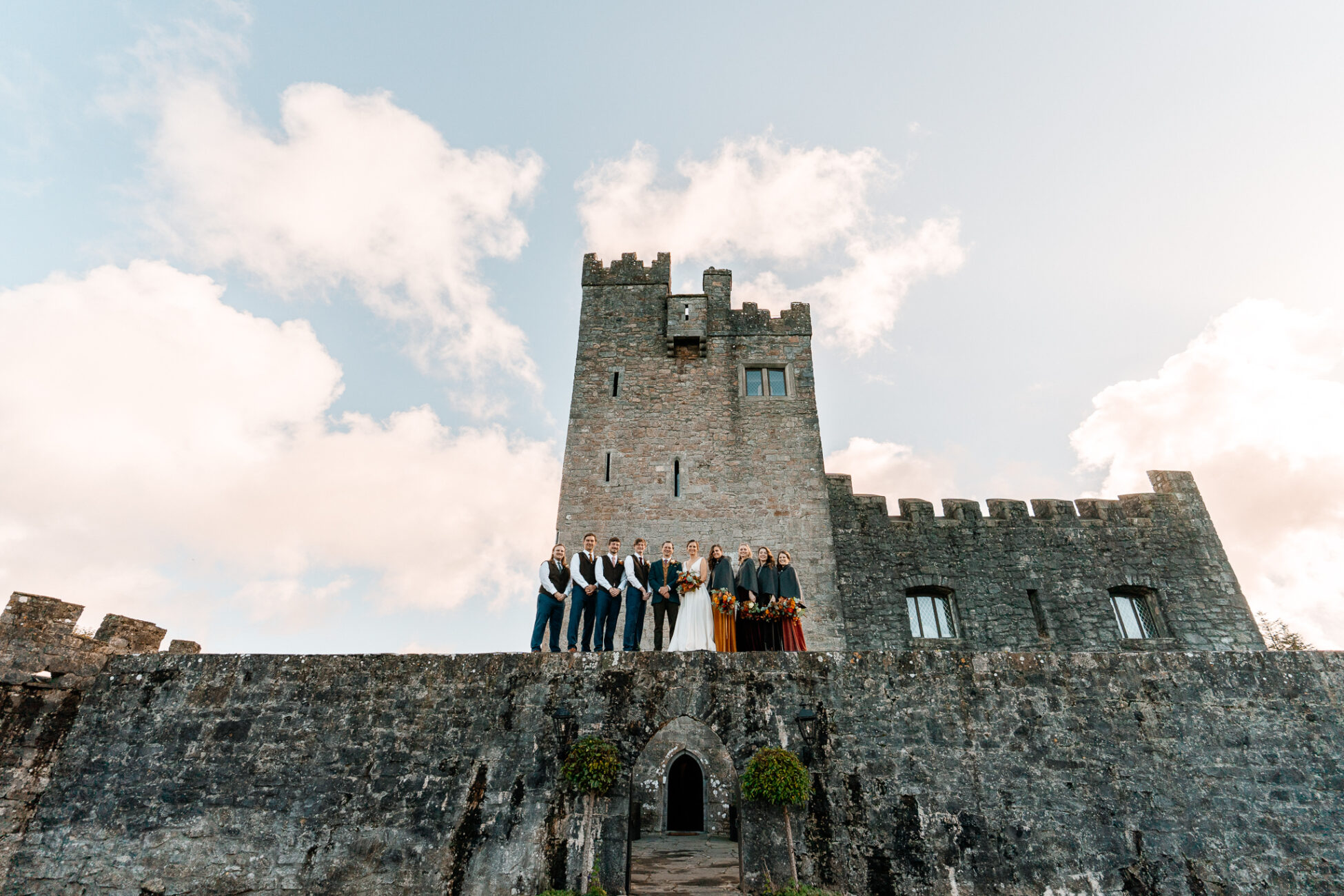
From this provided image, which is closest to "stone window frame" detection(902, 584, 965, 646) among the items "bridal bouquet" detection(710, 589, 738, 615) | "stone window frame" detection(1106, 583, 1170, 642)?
"stone window frame" detection(1106, 583, 1170, 642)

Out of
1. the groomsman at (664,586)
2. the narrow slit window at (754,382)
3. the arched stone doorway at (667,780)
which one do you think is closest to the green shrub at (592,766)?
the groomsman at (664,586)

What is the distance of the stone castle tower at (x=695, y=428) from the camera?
44.8ft

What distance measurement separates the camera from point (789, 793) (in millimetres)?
5855

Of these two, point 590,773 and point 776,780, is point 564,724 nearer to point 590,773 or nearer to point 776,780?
point 590,773

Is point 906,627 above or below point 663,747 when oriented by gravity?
above

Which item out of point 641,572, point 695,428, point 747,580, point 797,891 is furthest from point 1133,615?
point 797,891

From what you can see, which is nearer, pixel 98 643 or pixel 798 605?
pixel 98 643

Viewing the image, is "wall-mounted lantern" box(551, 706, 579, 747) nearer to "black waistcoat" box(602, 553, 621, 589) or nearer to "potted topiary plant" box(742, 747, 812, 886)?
"potted topiary plant" box(742, 747, 812, 886)

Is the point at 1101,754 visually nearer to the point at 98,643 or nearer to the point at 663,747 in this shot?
the point at 663,747

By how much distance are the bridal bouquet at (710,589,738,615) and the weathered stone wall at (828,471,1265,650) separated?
5.83m

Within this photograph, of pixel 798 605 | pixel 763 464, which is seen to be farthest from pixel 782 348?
pixel 798 605

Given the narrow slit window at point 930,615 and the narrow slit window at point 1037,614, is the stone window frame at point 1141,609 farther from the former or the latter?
the narrow slit window at point 930,615

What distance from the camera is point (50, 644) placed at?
22.9 feet

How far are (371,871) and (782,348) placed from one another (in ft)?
44.5
